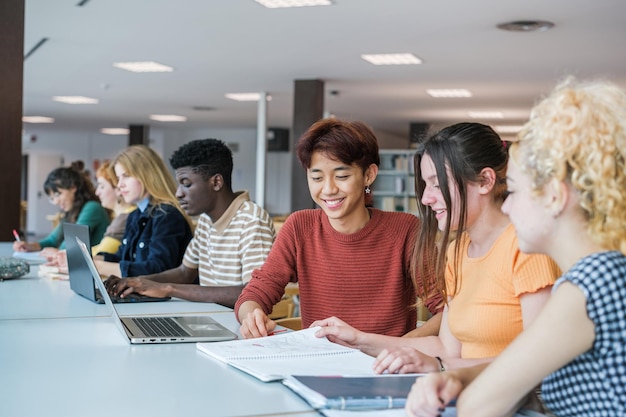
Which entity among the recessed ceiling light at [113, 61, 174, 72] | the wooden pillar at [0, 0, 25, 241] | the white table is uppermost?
the recessed ceiling light at [113, 61, 174, 72]

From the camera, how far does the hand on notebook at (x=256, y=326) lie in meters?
2.09

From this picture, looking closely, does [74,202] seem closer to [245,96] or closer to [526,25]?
[526,25]

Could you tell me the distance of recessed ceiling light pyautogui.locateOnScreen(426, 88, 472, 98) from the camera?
11170 mm

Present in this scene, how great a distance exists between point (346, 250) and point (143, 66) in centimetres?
789

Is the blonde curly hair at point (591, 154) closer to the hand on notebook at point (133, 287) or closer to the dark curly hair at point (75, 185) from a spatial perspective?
the hand on notebook at point (133, 287)

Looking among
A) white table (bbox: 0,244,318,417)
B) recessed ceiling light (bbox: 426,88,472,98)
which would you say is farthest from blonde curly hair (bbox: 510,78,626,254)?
recessed ceiling light (bbox: 426,88,472,98)

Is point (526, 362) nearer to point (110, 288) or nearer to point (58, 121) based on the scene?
point (110, 288)

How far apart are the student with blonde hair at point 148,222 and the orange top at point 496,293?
192cm

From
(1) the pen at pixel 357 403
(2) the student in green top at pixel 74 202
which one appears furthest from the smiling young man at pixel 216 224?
(2) the student in green top at pixel 74 202

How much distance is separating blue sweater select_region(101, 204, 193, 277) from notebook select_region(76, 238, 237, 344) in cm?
113

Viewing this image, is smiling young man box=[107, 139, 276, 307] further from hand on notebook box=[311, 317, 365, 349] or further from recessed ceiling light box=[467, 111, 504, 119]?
recessed ceiling light box=[467, 111, 504, 119]

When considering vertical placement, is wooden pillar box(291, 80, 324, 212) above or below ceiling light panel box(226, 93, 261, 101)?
Answer: below

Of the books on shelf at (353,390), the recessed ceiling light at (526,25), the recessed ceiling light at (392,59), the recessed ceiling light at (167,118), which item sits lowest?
the books on shelf at (353,390)

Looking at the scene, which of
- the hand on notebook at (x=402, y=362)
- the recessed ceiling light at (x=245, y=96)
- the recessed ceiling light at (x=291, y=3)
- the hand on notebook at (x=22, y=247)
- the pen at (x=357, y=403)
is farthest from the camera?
the recessed ceiling light at (x=245, y=96)
